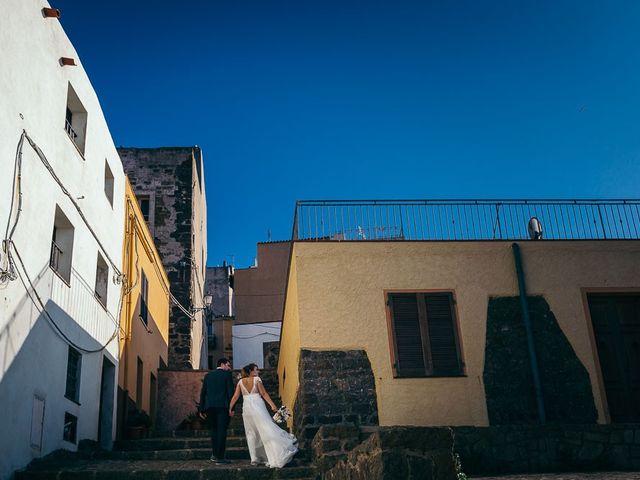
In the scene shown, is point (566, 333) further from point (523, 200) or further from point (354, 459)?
point (354, 459)

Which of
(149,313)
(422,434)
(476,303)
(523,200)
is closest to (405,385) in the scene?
(476,303)

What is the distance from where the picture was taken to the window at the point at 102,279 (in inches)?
555

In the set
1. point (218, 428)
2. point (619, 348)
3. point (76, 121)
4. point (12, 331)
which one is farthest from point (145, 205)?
point (619, 348)

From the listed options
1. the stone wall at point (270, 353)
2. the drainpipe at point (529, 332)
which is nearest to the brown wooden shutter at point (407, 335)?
the drainpipe at point (529, 332)

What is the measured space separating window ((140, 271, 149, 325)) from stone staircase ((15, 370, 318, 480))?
4.52m

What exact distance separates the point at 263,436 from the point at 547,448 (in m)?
4.15

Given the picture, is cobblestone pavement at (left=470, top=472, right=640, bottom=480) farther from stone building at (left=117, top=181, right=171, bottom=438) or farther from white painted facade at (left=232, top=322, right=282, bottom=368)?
white painted facade at (left=232, top=322, right=282, bottom=368)

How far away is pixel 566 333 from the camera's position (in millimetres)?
12945

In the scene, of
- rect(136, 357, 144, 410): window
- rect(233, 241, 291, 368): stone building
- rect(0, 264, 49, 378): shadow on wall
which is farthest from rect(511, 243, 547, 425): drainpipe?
rect(233, 241, 291, 368): stone building

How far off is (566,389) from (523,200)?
139 inches

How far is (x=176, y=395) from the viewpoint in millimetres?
20047

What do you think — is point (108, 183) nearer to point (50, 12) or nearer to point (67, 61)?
point (67, 61)

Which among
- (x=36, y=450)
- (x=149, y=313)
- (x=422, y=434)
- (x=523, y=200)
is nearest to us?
(x=422, y=434)

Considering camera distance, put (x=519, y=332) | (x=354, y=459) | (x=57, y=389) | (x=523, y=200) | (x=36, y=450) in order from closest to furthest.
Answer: (x=354, y=459) < (x=36, y=450) < (x=57, y=389) < (x=519, y=332) < (x=523, y=200)
